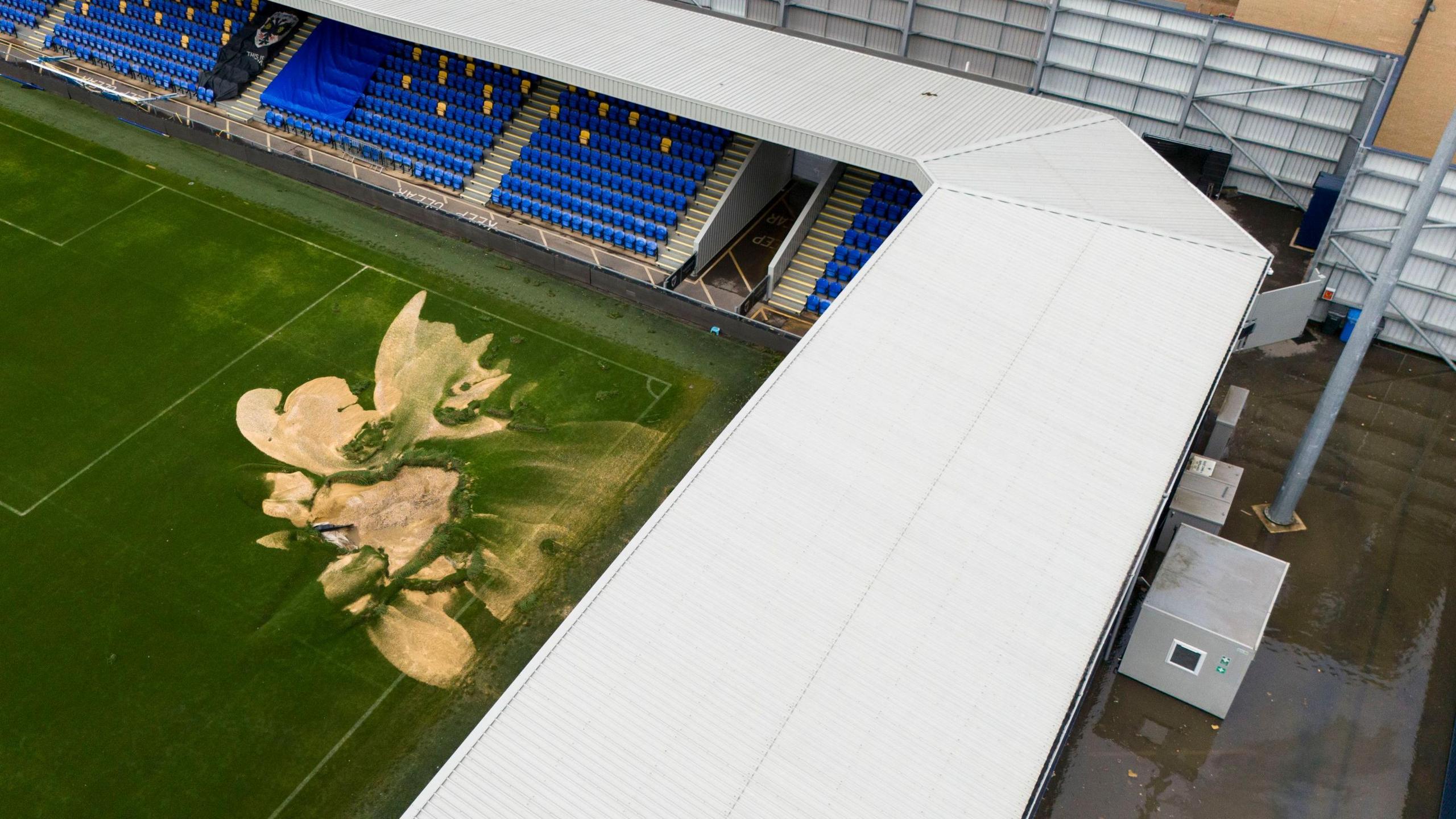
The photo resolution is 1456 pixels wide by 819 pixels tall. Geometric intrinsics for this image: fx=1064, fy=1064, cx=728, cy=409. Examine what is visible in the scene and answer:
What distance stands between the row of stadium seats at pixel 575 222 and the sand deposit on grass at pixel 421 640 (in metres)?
18.3

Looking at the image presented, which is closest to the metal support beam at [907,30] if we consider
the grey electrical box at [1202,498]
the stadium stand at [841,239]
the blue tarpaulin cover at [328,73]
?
Answer: the stadium stand at [841,239]

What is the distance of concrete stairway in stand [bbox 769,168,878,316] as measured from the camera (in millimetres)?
41625

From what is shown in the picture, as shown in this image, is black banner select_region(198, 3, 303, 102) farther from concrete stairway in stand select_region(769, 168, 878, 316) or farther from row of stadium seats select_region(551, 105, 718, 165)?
concrete stairway in stand select_region(769, 168, 878, 316)

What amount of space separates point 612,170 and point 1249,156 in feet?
89.4

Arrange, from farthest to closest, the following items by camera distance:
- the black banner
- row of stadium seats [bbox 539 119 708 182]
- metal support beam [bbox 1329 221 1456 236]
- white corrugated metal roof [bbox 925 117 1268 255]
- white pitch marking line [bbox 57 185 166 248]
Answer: the black banner < row of stadium seats [bbox 539 119 708 182] < white pitch marking line [bbox 57 185 166 248] < metal support beam [bbox 1329 221 1456 236] < white corrugated metal roof [bbox 925 117 1268 255]

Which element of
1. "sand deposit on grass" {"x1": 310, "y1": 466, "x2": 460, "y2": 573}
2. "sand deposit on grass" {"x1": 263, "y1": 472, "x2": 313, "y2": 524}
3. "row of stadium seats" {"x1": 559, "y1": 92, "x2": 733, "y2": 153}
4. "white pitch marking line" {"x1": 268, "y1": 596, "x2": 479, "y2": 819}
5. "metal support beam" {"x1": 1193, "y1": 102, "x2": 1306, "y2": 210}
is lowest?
"white pitch marking line" {"x1": 268, "y1": 596, "x2": 479, "y2": 819}

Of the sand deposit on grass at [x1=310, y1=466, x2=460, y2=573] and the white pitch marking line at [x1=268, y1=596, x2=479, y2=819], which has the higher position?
the sand deposit on grass at [x1=310, y1=466, x2=460, y2=573]

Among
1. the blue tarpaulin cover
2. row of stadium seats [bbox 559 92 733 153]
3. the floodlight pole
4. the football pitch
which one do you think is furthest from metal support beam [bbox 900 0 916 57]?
the blue tarpaulin cover

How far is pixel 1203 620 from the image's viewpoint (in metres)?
27.3

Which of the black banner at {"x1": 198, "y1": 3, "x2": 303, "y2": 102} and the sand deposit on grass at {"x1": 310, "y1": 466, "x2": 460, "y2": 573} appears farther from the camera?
the black banner at {"x1": 198, "y1": 3, "x2": 303, "y2": 102}

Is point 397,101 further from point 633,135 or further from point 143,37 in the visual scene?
point 143,37

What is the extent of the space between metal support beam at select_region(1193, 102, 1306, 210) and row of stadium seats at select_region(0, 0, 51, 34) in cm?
6071

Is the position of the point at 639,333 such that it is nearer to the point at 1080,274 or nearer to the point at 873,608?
the point at 1080,274

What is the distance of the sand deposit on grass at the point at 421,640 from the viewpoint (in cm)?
2961
